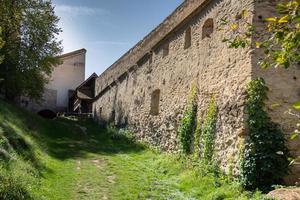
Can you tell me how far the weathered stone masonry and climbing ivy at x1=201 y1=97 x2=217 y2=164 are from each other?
0.23 m

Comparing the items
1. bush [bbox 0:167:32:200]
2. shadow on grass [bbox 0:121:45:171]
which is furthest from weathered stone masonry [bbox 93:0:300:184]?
bush [bbox 0:167:32:200]

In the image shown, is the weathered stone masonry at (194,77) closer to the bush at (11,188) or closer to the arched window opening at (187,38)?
the arched window opening at (187,38)

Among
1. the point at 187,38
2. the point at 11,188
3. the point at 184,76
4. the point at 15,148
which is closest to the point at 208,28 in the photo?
the point at 187,38

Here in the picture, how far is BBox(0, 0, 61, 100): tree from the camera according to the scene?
21422mm

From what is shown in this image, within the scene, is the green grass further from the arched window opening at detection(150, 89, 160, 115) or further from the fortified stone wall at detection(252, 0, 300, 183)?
the fortified stone wall at detection(252, 0, 300, 183)

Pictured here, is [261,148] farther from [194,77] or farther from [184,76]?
[184,76]

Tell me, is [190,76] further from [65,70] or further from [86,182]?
[65,70]

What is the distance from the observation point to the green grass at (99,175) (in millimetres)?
8617

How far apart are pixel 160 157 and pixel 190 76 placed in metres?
2.69

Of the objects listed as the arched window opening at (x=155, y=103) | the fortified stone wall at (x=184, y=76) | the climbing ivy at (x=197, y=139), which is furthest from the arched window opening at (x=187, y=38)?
the arched window opening at (x=155, y=103)

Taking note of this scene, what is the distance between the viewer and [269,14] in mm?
9453

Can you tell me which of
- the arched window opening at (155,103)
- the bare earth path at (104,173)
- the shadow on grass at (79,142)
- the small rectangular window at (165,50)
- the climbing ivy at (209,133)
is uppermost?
the small rectangular window at (165,50)

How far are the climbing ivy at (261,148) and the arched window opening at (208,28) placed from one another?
3.19 meters

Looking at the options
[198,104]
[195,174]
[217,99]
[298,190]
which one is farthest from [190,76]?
[298,190]
